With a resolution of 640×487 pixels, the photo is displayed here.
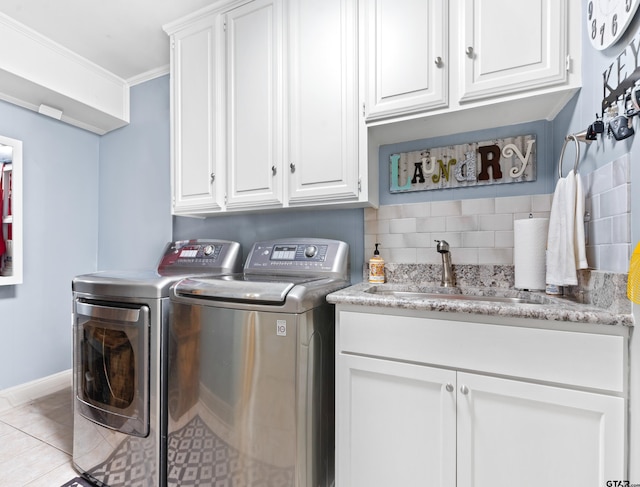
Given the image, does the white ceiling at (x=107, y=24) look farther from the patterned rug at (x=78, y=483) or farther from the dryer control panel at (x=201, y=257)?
the patterned rug at (x=78, y=483)

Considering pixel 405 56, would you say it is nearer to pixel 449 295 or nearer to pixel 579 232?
pixel 579 232

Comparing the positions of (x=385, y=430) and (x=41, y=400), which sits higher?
(x=385, y=430)

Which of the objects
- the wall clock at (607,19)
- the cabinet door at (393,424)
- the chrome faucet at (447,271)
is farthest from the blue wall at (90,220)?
the wall clock at (607,19)

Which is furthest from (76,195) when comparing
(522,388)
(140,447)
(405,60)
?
(522,388)

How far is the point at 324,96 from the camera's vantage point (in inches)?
62.6

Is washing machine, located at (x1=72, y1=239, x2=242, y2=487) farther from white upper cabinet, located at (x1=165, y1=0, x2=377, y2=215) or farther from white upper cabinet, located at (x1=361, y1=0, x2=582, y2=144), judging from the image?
white upper cabinet, located at (x1=361, y1=0, x2=582, y2=144)

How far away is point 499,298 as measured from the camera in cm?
143

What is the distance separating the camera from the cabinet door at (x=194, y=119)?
6.26 feet

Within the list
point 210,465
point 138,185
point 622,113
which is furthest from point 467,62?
point 138,185

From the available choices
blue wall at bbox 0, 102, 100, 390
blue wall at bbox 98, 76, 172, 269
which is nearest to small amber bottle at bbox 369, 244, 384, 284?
blue wall at bbox 98, 76, 172, 269

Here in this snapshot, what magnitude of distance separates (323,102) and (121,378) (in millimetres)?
1673

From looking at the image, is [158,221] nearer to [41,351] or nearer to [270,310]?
[41,351]

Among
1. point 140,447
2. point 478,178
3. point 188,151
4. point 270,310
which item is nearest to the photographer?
point 270,310

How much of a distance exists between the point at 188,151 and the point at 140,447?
64.0 inches
